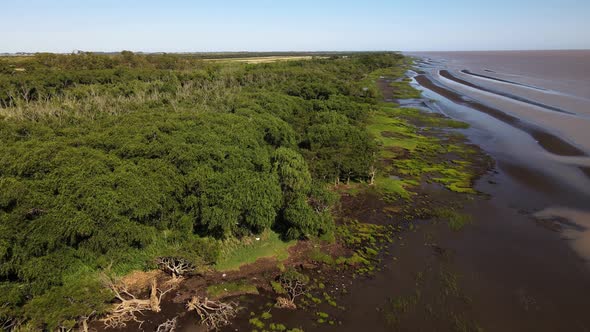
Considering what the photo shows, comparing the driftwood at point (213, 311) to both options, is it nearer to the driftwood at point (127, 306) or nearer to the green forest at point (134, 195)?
the driftwood at point (127, 306)

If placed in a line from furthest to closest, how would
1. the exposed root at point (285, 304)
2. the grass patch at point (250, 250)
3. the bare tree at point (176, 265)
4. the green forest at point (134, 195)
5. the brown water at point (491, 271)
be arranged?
the grass patch at point (250, 250)
the bare tree at point (176, 265)
the exposed root at point (285, 304)
the brown water at point (491, 271)
the green forest at point (134, 195)

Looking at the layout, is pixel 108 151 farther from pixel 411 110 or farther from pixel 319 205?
pixel 411 110

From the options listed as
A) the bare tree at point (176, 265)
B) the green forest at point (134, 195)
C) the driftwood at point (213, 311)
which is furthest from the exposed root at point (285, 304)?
the bare tree at point (176, 265)

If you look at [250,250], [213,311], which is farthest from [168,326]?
[250,250]

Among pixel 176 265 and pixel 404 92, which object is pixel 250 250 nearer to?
pixel 176 265

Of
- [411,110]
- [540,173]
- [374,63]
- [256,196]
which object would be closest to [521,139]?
[540,173]
